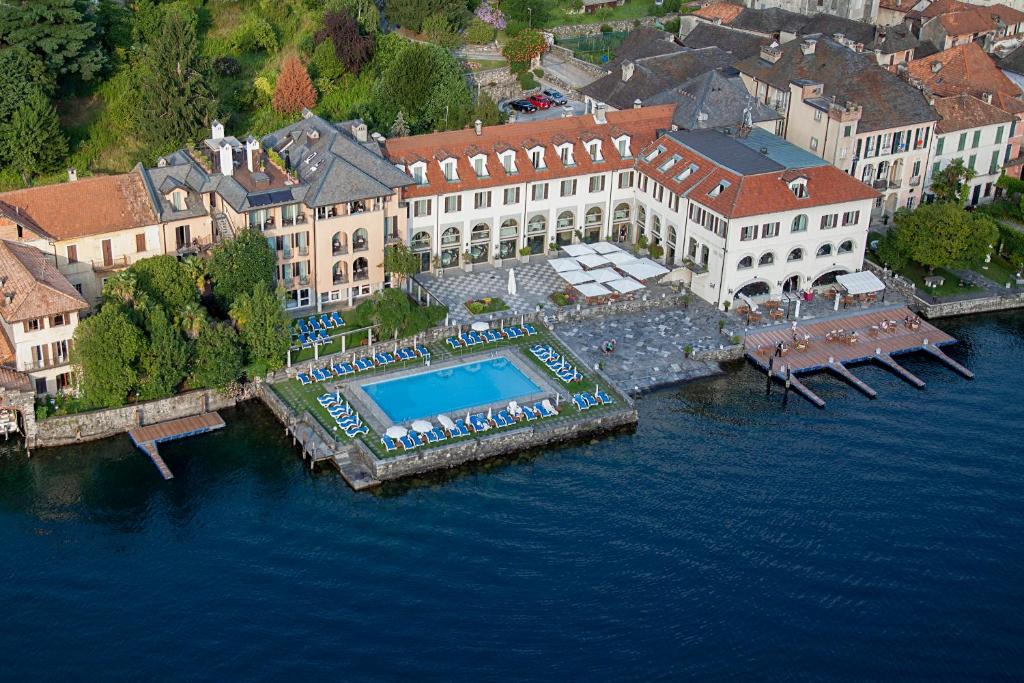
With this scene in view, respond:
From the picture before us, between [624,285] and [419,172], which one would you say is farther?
[419,172]

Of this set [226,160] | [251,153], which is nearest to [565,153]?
[251,153]

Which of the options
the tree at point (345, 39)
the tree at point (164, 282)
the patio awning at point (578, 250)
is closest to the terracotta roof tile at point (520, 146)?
the patio awning at point (578, 250)

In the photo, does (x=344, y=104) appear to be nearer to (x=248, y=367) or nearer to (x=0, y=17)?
(x=0, y=17)

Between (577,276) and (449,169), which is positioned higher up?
(449,169)

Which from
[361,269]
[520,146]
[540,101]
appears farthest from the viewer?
[540,101]

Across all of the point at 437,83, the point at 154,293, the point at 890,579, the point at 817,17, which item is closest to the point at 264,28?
the point at 437,83

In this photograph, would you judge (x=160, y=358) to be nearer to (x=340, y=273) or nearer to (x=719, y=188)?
(x=340, y=273)
